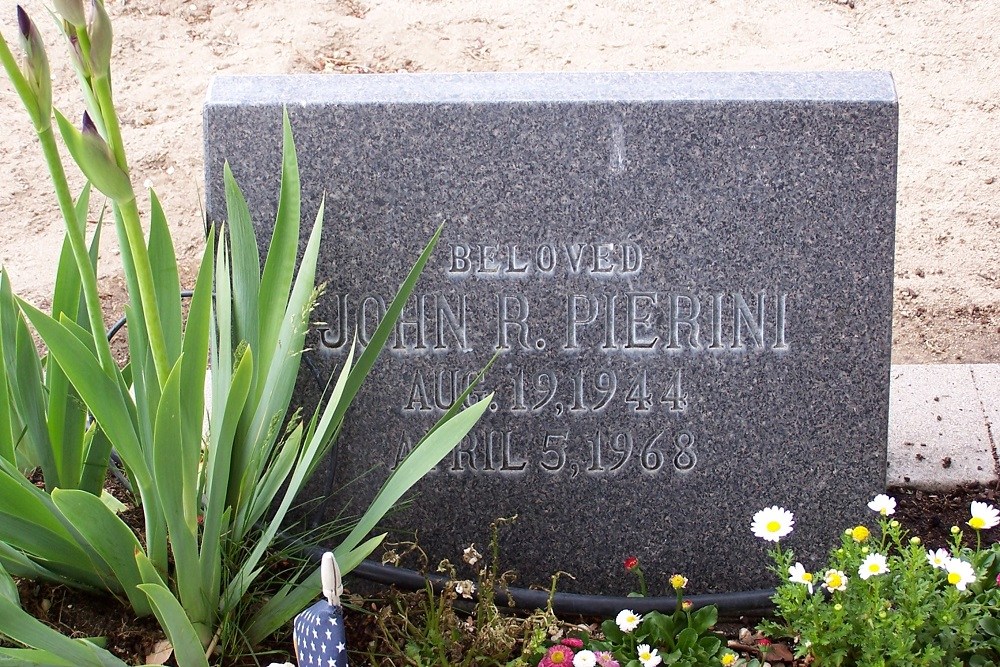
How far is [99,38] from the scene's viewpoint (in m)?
1.22

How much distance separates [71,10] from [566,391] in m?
1.29

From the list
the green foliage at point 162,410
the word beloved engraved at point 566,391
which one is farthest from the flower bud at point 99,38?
the word beloved engraved at point 566,391

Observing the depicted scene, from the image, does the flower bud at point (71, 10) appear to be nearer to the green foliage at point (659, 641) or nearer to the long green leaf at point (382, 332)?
the long green leaf at point (382, 332)

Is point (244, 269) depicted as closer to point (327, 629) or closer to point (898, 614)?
point (327, 629)

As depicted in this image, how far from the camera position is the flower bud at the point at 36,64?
1215mm

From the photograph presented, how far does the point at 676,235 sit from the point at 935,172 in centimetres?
290

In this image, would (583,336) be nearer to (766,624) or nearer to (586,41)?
(766,624)

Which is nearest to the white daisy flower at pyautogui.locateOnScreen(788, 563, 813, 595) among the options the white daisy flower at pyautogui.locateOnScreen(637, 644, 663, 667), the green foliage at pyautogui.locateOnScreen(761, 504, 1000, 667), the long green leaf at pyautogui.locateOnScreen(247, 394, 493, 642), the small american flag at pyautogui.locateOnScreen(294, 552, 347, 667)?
the green foliage at pyautogui.locateOnScreen(761, 504, 1000, 667)

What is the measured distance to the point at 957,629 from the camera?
169 cm

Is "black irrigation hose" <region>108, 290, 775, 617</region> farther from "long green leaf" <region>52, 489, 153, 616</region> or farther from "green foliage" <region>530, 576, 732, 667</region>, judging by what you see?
"long green leaf" <region>52, 489, 153, 616</region>

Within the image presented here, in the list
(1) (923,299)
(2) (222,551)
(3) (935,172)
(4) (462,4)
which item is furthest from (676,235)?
(4) (462,4)

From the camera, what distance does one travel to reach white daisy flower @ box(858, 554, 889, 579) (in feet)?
5.42

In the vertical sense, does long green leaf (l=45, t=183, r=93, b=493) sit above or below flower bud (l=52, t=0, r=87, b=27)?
below

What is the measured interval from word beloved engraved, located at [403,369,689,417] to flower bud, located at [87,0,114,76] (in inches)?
41.0
